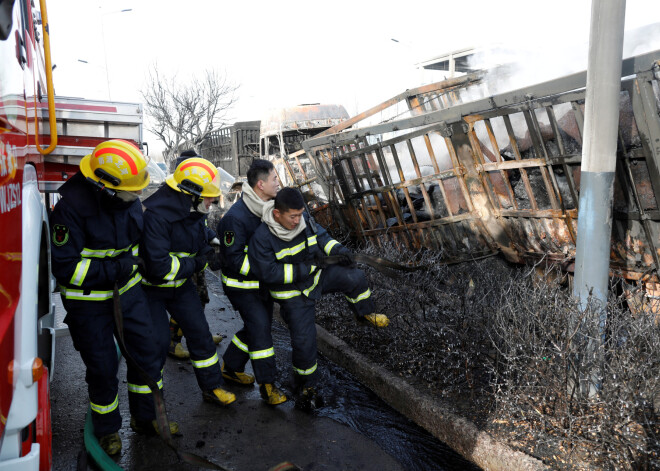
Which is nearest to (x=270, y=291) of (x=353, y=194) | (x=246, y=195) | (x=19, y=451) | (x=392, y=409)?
(x=246, y=195)

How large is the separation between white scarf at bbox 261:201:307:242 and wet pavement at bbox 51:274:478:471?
3.97ft

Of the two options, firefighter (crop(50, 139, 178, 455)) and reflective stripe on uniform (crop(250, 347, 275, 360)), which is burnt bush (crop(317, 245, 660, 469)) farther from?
firefighter (crop(50, 139, 178, 455))

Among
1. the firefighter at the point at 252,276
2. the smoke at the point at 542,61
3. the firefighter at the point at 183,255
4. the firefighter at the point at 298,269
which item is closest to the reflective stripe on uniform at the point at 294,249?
the firefighter at the point at 298,269

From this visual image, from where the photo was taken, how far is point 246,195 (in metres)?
3.97

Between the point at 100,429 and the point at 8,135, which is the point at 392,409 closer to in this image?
the point at 100,429

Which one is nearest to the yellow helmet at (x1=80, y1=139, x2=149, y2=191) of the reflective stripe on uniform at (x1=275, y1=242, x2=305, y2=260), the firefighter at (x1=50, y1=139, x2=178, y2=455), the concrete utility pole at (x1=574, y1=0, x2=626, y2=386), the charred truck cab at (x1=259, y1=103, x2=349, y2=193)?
the firefighter at (x1=50, y1=139, x2=178, y2=455)

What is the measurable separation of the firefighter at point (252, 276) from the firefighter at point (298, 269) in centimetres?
13

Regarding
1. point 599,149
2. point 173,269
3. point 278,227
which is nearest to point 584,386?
point 599,149

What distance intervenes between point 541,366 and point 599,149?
1.25m

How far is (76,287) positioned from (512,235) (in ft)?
11.9

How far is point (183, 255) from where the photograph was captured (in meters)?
3.74

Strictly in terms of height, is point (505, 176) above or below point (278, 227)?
above

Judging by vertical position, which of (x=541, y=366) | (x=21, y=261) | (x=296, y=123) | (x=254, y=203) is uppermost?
(x=296, y=123)

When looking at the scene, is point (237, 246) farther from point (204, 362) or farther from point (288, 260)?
point (204, 362)
